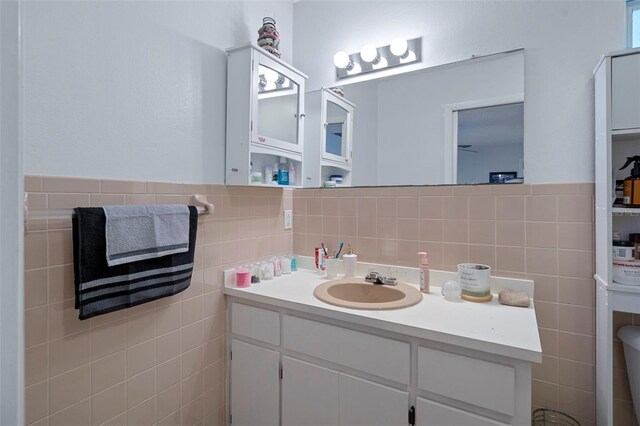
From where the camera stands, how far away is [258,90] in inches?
60.1

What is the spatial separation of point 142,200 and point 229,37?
930mm

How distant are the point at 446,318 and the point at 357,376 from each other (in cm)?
40

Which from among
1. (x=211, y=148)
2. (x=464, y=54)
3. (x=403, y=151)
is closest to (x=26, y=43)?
(x=211, y=148)

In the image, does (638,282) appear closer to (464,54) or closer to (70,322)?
(464,54)

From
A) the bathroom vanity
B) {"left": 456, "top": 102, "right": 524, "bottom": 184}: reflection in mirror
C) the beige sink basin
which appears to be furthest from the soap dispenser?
the beige sink basin

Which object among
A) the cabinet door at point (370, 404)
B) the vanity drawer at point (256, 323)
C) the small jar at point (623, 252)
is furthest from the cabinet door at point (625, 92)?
the vanity drawer at point (256, 323)

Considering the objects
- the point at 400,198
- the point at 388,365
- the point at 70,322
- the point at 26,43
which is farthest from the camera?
the point at 400,198

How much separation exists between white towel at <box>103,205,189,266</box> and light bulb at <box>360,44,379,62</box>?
1249 mm

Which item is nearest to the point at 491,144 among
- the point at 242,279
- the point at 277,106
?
the point at 277,106

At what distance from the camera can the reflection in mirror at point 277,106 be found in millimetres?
1578

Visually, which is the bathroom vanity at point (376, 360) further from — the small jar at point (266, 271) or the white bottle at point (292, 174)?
the white bottle at point (292, 174)

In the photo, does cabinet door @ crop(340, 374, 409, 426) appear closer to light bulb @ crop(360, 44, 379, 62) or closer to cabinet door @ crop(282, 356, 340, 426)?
cabinet door @ crop(282, 356, 340, 426)

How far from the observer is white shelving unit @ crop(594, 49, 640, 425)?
109 cm

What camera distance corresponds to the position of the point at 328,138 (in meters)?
1.91
